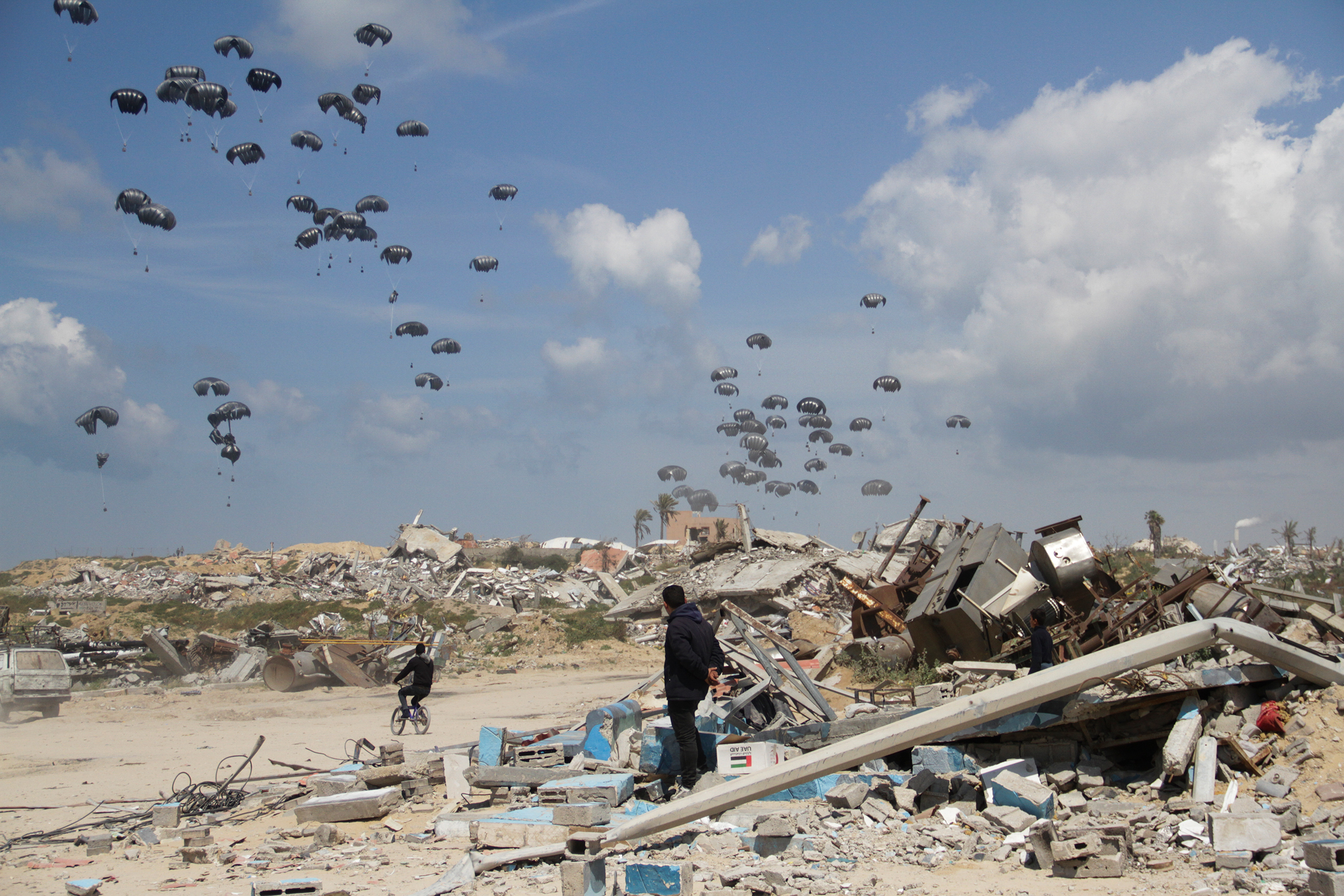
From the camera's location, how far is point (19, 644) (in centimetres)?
2138

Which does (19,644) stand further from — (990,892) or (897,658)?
(990,892)

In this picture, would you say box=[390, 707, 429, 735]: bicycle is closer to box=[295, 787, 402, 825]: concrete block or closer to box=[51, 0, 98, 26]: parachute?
box=[295, 787, 402, 825]: concrete block

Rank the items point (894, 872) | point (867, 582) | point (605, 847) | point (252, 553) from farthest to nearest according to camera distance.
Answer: point (252, 553)
point (867, 582)
point (605, 847)
point (894, 872)

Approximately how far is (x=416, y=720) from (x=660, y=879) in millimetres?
7693

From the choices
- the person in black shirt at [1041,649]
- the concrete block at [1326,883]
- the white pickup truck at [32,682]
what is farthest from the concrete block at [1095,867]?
the white pickup truck at [32,682]

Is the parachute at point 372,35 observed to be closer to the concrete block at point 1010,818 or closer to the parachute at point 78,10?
the parachute at point 78,10

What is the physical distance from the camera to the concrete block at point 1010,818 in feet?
18.0

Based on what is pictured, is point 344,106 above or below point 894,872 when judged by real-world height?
above

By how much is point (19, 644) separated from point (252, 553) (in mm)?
21964

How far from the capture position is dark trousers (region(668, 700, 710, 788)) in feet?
21.4

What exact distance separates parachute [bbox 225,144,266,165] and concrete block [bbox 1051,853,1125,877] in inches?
1026

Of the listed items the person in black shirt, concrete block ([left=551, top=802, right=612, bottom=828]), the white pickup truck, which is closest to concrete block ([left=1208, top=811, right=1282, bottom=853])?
the person in black shirt

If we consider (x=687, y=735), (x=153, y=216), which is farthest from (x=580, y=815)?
(x=153, y=216)

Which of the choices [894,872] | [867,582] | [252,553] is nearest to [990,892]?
[894,872]
